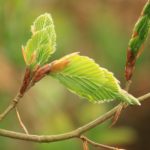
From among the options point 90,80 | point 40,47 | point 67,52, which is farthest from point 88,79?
point 67,52

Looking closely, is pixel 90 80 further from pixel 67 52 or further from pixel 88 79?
pixel 67 52

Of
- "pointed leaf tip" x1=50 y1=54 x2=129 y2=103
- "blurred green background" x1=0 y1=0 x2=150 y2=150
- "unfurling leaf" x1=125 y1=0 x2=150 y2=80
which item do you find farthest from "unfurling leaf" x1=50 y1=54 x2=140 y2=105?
"blurred green background" x1=0 y1=0 x2=150 y2=150

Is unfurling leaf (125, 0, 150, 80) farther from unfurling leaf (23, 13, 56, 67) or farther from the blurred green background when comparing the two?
the blurred green background

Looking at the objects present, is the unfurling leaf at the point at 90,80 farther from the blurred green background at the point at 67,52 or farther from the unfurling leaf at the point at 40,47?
the blurred green background at the point at 67,52

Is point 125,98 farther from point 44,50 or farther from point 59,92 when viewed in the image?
point 59,92

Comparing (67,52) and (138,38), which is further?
(67,52)
